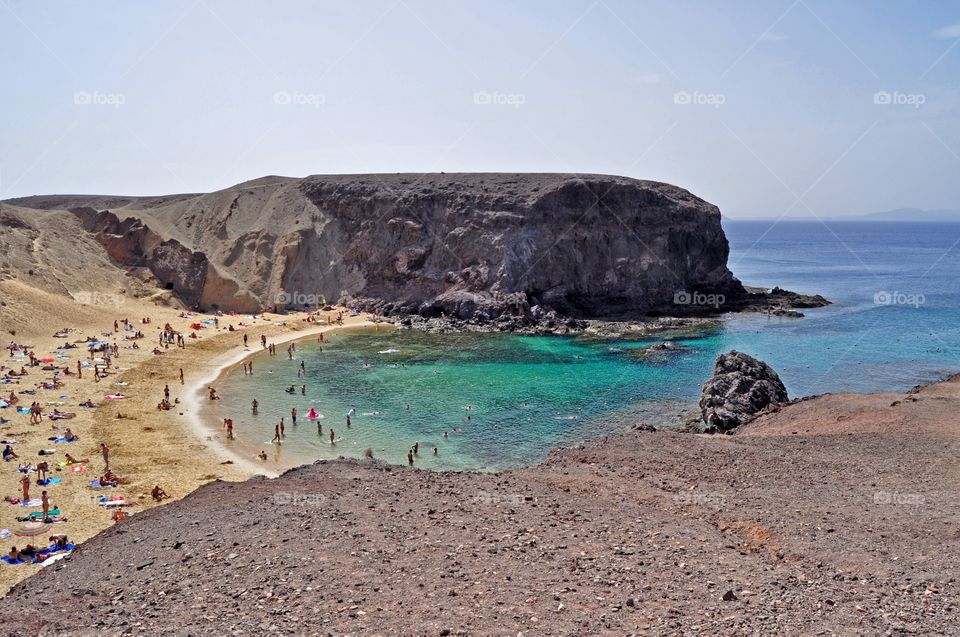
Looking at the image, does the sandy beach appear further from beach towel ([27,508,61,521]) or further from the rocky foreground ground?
the rocky foreground ground

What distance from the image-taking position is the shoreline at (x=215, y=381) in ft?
96.7

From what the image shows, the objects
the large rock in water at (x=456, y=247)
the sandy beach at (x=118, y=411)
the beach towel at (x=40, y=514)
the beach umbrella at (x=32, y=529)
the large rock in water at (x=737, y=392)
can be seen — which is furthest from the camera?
the large rock in water at (x=456, y=247)

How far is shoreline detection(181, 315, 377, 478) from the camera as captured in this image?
96.7ft

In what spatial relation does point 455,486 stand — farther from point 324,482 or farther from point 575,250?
point 575,250

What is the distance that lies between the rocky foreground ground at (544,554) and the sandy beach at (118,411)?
6592 mm

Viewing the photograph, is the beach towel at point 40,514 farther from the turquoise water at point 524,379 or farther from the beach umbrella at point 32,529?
the turquoise water at point 524,379

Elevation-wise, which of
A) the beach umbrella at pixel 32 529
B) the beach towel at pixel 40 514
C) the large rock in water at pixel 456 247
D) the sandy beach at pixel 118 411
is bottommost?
the beach umbrella at pixel 32 529

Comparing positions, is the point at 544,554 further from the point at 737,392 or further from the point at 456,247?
the point at 456,247

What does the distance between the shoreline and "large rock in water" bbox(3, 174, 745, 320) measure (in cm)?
910

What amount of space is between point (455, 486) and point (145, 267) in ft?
190

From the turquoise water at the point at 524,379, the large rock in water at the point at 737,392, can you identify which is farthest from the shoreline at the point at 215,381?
the large rock in water at the point at 737,392

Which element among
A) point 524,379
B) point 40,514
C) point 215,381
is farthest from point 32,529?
point 524,379

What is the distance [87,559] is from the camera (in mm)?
15508

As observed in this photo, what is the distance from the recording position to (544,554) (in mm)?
14383
